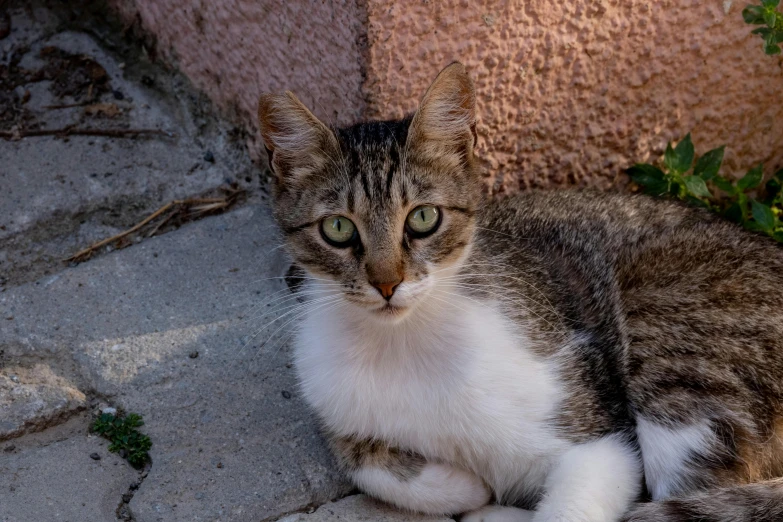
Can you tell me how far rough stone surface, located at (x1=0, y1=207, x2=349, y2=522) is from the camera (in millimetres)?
3318

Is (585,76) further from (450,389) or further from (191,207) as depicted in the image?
(191,207)

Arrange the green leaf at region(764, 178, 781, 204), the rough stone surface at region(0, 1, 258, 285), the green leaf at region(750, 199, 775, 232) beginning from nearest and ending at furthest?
1. the green leaf at region(750, 199, 775, 232)
2. the rough stone surface at region(0, 1, 258, 285)
3. the green leaf at region(764, 178, 781, 204)

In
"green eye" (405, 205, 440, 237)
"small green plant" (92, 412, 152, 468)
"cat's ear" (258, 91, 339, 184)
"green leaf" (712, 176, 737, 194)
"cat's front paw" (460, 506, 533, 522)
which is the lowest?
"cat's front paw" (460, 506, 533, 522)

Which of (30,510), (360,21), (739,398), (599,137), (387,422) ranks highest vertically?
(360,21)

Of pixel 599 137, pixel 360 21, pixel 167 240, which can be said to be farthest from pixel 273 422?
pixel 599 137

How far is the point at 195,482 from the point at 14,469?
64cm

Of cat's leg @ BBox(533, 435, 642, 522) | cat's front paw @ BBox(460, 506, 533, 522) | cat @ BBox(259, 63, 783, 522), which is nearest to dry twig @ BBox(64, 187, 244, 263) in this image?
cat @ BBox(259, 63, 783, 522)

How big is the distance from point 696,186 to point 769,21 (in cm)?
75

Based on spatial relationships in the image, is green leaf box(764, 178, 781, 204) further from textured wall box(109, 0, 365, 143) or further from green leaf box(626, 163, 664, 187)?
textured wall box(109, 0, 365, 143)

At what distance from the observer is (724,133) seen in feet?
14.8

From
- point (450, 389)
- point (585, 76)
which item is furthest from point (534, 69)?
point (450, 389)

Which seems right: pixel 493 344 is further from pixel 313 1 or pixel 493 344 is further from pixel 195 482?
pixel 313 1

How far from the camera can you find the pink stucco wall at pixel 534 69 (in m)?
3.74

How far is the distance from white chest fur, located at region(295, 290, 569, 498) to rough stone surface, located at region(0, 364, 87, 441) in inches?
40.4
